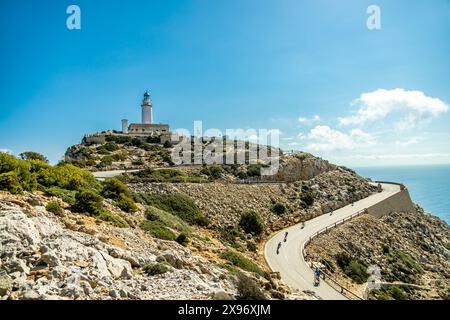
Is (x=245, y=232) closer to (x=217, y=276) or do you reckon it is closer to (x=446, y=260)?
(x=217, y=276)

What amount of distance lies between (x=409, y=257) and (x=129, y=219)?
29.5 m

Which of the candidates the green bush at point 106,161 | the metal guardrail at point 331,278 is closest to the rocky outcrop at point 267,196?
the metal guardrail at point 331,278

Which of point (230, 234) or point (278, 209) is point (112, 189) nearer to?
point (230, 234)

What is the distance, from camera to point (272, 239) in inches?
1121

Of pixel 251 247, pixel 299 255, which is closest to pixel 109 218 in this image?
pixel 251 247

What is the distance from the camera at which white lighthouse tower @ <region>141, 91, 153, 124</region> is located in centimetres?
6706

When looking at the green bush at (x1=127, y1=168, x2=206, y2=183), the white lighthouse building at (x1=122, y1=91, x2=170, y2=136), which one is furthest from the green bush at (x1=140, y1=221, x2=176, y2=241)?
the white lighthouse building at (x1=122, y1=91, x2=170, y2=136)

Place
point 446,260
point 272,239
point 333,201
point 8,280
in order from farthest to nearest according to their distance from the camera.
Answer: point 333,201 → point 446,260 → point 272,239 → point 8,280

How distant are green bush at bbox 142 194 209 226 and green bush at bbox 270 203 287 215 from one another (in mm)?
10088

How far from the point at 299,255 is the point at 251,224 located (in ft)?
21.3

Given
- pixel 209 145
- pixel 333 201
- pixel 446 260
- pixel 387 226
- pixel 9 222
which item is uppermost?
pixel 209 145
